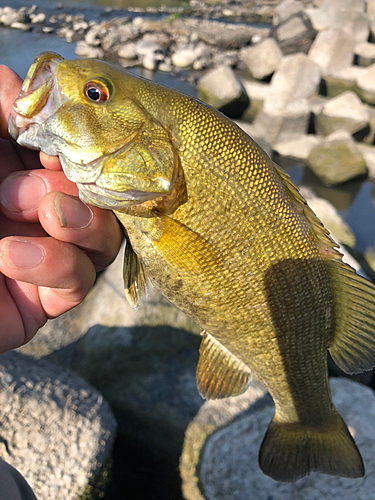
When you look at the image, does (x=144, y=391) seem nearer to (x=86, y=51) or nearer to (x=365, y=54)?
(x=365, y=54)

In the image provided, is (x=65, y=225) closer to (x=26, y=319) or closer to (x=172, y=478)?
(x=26, y=319)

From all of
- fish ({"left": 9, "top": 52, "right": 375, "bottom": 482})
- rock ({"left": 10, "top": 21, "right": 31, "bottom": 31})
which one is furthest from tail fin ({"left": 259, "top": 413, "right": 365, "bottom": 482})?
rock ({"left": 10, "top": 21, "right": 31, "bottom": 31})

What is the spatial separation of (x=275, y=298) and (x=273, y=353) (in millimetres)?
369

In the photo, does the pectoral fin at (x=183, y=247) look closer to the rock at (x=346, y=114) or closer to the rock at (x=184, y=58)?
the rock at (x=346, y=114)

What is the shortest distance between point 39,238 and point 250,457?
2.37 metres

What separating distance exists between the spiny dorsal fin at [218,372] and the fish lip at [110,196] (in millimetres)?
1050

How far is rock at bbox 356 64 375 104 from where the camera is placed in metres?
10.3

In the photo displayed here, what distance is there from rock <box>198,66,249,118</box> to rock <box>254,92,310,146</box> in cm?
71

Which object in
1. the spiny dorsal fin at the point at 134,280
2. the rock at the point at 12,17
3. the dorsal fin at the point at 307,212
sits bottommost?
the rock at the point at 12,17

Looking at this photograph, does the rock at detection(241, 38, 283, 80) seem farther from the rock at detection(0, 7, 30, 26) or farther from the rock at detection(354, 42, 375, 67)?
the rock at detection(0, 7, 30, 26)

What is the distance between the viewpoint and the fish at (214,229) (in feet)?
4.67

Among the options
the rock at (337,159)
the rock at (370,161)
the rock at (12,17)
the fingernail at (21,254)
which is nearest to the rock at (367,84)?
the rock at (370,161)

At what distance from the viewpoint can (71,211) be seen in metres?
1.54

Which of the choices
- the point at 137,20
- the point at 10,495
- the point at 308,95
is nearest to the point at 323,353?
the point at 10,495
